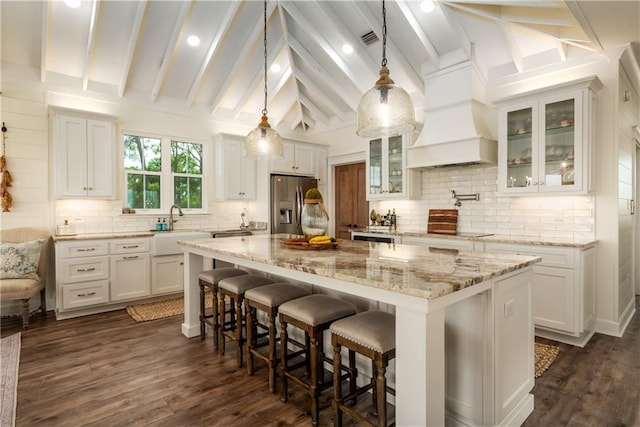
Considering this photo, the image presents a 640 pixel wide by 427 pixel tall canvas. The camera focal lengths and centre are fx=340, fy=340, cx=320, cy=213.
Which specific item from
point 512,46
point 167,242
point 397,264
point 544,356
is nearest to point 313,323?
point 397,264

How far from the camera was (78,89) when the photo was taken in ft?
14.8

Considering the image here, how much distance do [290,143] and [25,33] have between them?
3645 mm

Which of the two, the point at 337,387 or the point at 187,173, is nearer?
the point at 337,387

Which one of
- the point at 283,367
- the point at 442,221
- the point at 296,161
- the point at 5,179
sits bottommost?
the point at 283,367

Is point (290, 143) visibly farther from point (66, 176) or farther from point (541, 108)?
point (541, 108)

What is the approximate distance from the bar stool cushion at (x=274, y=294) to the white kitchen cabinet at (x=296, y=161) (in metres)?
3.56

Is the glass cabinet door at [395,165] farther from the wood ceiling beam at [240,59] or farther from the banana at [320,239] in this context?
the banana at [320,239]

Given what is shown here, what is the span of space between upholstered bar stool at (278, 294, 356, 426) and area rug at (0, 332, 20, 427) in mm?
1674

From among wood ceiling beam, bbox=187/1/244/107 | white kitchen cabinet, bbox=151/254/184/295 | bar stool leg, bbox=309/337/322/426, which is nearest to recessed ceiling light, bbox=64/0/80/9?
wood ceiling beam, bbox=187/1/244/107

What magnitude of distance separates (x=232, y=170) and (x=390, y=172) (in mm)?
2548

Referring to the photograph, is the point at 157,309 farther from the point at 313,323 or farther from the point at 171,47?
the point at 171,47

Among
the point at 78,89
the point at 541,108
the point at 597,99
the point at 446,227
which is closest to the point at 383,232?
the point at 446,227

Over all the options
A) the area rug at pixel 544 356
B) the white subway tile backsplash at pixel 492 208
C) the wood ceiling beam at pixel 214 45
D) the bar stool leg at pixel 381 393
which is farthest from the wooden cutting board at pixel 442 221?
the wood ceiling beam at pixel 214 45

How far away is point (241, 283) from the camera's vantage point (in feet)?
9.29
